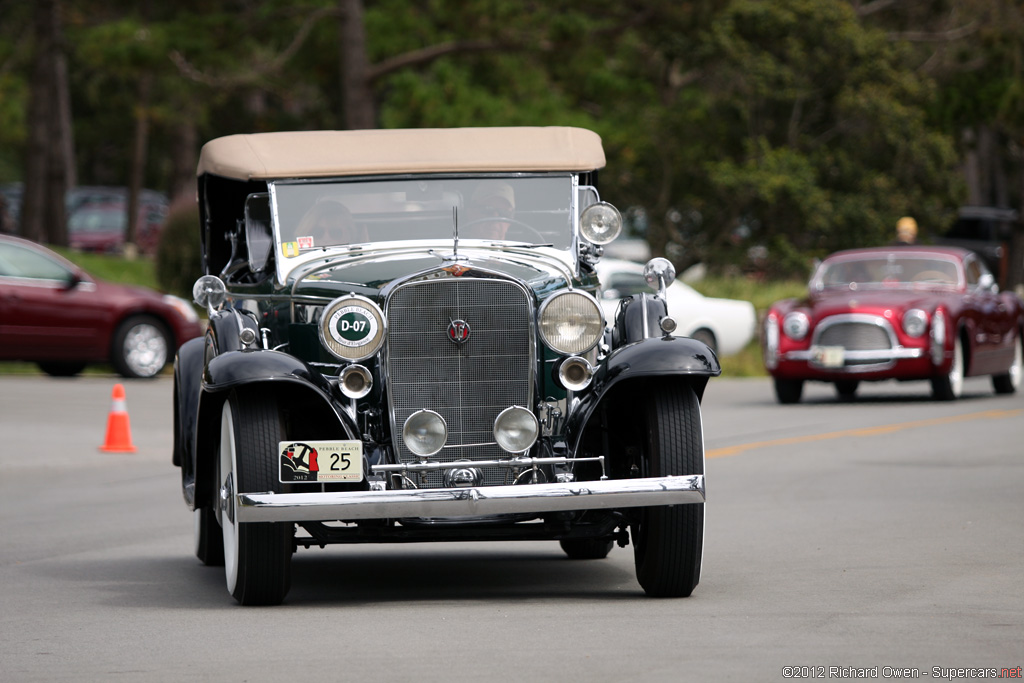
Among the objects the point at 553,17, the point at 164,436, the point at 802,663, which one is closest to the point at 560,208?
the point at 802,663

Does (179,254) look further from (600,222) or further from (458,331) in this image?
(458,331)

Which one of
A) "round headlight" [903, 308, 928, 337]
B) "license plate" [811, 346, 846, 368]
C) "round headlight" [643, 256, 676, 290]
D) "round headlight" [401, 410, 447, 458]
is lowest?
"license plate" [811, 346, 846, 368]

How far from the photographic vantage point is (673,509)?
23.7 feet

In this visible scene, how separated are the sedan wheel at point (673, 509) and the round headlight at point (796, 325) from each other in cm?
1165

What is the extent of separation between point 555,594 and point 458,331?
127 cm

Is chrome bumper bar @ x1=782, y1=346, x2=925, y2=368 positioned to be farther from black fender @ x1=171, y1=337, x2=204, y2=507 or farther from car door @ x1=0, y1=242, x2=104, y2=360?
black fender @ x1=171, y1=337, x2=204, y2=507

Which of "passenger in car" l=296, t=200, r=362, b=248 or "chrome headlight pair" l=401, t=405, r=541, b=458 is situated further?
"passenger in car" l=296, t=200, r=362, b=248

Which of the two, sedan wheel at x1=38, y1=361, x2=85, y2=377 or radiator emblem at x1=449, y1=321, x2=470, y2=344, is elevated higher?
radiator emblem at x1=449, y1=321, x2=470, y2=344

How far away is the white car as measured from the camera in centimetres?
2330

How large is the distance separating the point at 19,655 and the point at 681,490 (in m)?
2.68

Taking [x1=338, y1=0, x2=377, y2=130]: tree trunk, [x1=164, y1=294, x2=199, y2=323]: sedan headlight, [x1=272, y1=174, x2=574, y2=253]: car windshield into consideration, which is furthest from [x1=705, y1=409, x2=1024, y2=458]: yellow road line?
[x1=338, y1=0, x2=377, y2=130]: tree trunk

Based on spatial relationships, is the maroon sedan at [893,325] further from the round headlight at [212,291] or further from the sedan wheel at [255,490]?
the sedan wheel at [255,490]

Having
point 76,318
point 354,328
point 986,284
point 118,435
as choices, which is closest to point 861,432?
point 986,284

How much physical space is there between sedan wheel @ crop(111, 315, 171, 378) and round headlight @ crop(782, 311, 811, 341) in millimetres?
8201
